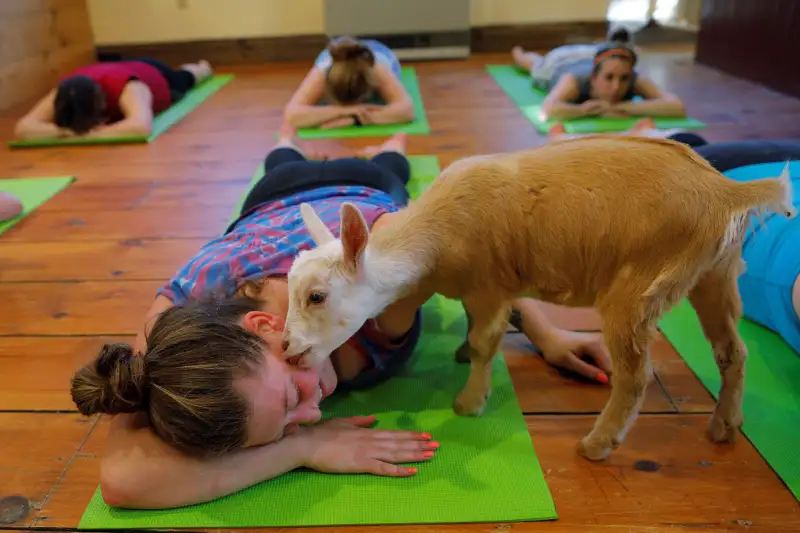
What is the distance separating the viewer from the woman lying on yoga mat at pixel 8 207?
1785 millimetres

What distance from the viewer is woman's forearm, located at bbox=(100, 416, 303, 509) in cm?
84

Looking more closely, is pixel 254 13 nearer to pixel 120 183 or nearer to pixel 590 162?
pixel 120 183

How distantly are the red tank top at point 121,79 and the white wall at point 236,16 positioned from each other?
4.16 ft

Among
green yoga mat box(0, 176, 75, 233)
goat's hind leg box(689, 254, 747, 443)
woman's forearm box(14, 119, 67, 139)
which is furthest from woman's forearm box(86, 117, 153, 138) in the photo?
goat's hind leg box(689, 254, 747, 443)

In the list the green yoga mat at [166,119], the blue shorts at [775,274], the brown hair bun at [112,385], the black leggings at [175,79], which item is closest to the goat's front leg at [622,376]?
the blue shorts at [775,274]

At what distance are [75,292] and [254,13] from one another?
10.6ft

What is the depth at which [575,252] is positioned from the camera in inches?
32.6

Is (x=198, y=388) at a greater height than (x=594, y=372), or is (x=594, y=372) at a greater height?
(x=198, y=388)

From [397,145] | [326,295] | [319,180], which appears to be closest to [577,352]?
[326,295]

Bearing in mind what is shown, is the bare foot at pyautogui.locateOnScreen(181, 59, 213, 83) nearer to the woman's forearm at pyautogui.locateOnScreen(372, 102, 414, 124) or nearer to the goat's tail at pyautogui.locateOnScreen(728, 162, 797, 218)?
the woman's forearm at pyautogui.locateOnScreen(372, 102, 414, 124)

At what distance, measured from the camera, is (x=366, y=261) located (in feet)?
2.77

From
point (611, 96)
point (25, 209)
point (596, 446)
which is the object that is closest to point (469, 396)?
point (596, 446)

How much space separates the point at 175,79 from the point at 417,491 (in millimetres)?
3085

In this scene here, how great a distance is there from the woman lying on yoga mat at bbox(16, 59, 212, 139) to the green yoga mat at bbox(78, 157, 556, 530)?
2053mm
